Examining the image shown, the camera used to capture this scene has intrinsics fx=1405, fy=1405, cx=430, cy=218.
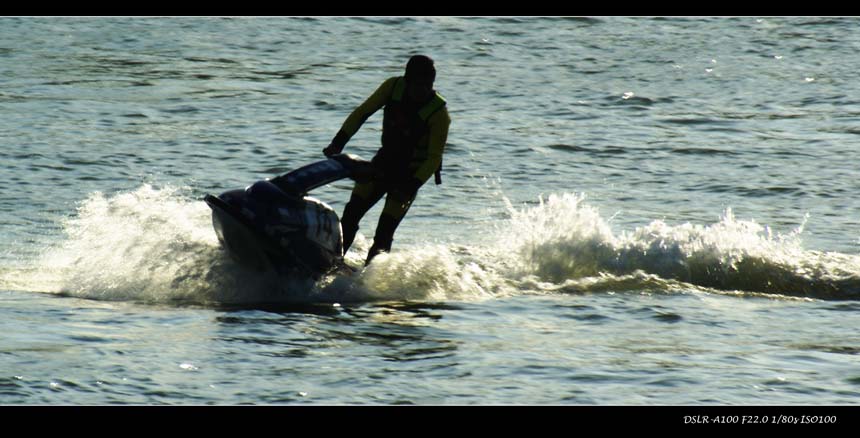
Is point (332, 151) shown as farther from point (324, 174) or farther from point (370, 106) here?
point (370, 106)

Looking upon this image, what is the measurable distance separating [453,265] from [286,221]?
1.77 metres

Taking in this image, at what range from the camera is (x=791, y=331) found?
9.78 metres

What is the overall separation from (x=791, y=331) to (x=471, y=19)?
2031cm

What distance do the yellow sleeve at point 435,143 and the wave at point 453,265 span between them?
0.85 metres

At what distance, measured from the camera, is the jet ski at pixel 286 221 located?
1001 cm

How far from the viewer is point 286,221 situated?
33.2 ft

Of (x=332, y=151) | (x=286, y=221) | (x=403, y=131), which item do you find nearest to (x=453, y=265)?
(x=403, y=131)

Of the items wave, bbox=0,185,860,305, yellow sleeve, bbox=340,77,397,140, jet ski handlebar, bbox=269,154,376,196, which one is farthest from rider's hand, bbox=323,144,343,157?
wave, bbox=0,185,860,305

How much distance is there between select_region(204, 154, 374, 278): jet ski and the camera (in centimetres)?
1001

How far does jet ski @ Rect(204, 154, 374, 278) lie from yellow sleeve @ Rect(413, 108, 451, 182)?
427 mm

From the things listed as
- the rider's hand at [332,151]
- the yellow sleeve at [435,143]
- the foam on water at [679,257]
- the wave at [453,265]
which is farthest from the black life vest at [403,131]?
the foam on water at [679,257]

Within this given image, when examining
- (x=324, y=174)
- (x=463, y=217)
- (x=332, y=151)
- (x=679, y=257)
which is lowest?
(x=463, y=217)

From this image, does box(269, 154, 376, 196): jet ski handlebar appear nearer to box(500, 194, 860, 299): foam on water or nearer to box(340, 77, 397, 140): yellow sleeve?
box(340, 77, 397, 140): yellow sleeve
